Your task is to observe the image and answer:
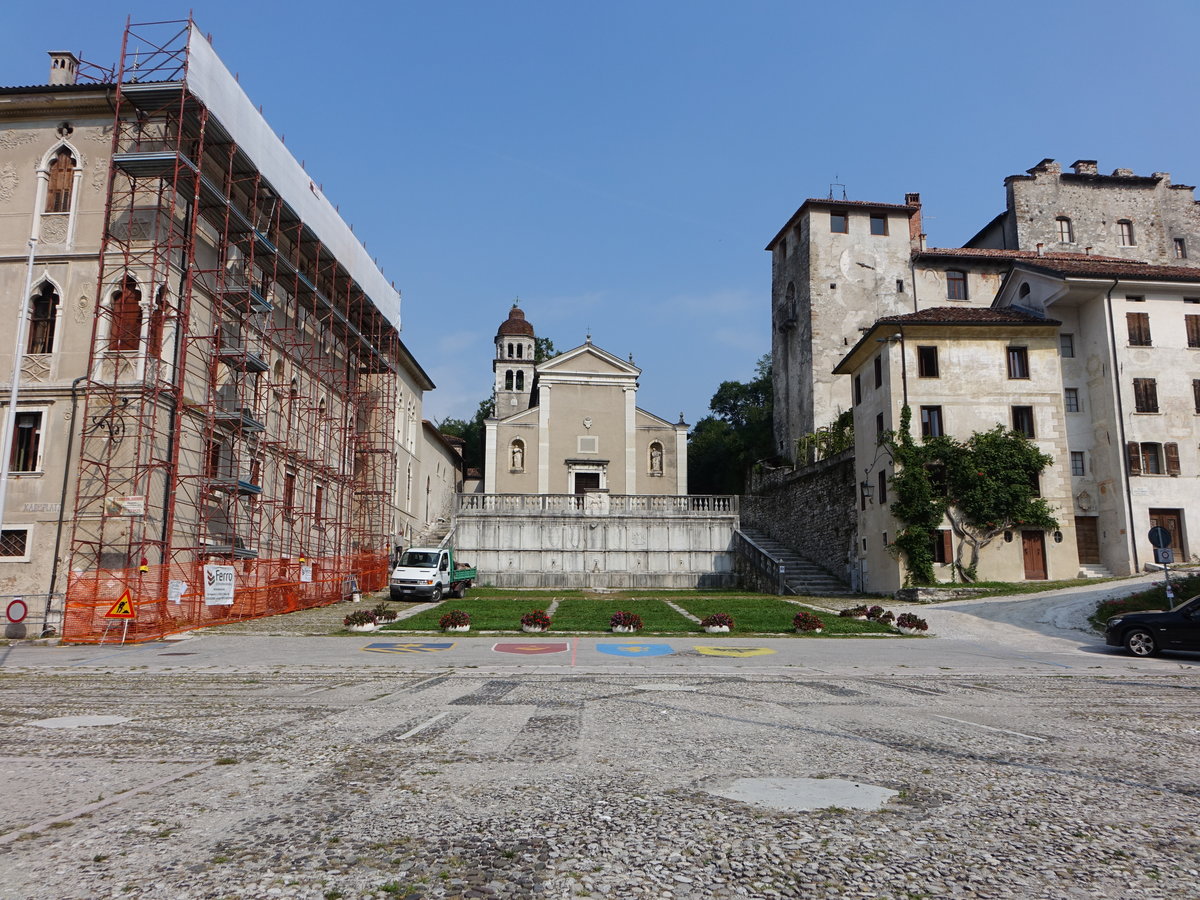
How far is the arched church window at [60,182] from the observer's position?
26.6 meters

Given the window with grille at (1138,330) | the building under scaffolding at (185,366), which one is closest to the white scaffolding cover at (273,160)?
the building under scaffolding at (185,366)

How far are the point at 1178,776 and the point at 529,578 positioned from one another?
36.8 m

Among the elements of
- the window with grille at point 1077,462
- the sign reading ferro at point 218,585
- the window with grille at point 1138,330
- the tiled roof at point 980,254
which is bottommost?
the sign reading ferro at point 218,585

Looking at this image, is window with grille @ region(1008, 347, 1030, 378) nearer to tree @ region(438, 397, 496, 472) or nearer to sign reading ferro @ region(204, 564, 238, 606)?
sign reading ferro @ region(204, 564, 238, 606)

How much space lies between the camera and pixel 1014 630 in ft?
72.2

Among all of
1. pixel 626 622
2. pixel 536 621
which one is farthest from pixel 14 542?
pixel 626 622

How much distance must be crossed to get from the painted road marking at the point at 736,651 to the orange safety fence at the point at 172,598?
43.2 feet

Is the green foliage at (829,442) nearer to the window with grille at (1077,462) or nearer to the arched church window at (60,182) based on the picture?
the window with grille at (1077,462)

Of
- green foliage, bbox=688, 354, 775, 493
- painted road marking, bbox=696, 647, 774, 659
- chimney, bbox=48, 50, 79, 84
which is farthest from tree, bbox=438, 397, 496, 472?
painted road marking, bbox=696, 647, 774, 659

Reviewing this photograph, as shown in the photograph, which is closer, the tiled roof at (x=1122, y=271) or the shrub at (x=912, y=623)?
the shrub at (x=912, y=623)

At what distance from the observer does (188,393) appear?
2633cm

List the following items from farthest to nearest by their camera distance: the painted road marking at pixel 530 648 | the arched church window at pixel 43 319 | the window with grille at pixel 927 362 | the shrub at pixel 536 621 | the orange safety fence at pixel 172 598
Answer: the window with grille at pixel 927 362 < the arched church window at pixel 43 319 < the shrub at pixel 536 621 < the orange safety fence at pixel 172 598 < the painted road marking at pixel 530 648

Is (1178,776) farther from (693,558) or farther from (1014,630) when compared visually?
(693,558)

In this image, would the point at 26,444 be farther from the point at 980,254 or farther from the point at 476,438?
the point at 476,438
